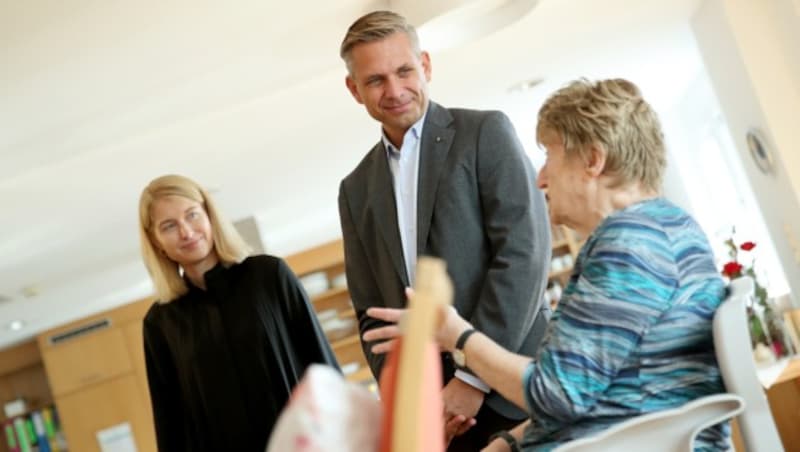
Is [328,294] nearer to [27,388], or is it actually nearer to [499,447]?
[27,388]

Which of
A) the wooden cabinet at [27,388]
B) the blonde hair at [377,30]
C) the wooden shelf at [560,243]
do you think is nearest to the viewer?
the blonde hair at [377,30]

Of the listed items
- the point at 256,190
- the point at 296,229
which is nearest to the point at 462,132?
the point at 256,190

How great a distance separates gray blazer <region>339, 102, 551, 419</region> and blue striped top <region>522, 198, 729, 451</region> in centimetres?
54

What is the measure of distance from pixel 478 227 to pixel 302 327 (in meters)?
0.65

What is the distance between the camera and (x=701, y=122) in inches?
323

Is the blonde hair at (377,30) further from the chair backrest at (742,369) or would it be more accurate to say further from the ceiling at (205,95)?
the ceiling at (205,95)

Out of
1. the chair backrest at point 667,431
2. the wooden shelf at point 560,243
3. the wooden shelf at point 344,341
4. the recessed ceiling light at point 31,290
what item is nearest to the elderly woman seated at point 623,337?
the chair backrest at point 667,431

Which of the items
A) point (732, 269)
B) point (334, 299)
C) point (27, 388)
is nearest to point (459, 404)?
point (732, 269)

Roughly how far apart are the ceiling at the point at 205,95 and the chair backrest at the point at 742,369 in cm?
278

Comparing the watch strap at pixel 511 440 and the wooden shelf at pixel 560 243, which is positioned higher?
the wooden shelf at pixel 560 243

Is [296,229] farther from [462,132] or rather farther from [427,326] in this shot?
[427,326]

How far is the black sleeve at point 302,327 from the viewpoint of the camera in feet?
7.59

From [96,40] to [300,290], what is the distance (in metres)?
1.86

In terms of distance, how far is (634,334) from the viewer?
116cm
